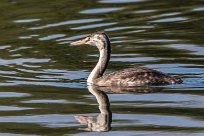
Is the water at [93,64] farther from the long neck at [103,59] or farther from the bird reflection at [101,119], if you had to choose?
the long neck at [103,59]

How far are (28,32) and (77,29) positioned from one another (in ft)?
3.99

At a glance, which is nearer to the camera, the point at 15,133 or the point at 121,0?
the point at 15,133

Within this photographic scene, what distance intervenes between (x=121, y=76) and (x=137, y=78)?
31 centimetres

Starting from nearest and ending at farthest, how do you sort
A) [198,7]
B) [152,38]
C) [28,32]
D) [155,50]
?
[155,50], [152,38], [28,32], [198,7]

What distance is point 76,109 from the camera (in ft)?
51.4

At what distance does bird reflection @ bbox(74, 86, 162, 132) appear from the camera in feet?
47.5

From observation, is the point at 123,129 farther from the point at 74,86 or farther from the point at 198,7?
the point at 198,7

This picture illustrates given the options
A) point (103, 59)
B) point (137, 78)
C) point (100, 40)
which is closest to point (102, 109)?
point (137, 78)

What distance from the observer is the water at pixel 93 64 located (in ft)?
48.1

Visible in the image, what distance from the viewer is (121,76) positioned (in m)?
17.7

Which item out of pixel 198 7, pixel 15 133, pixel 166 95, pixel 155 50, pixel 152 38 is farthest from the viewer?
pixel 198 7

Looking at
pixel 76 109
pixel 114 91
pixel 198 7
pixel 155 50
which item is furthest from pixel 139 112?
pixel 198 7

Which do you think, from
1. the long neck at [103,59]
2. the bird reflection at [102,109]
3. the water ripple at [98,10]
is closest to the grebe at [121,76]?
the long neck at [103,59]

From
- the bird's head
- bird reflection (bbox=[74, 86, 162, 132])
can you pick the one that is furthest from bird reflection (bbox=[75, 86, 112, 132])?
the bird's head
